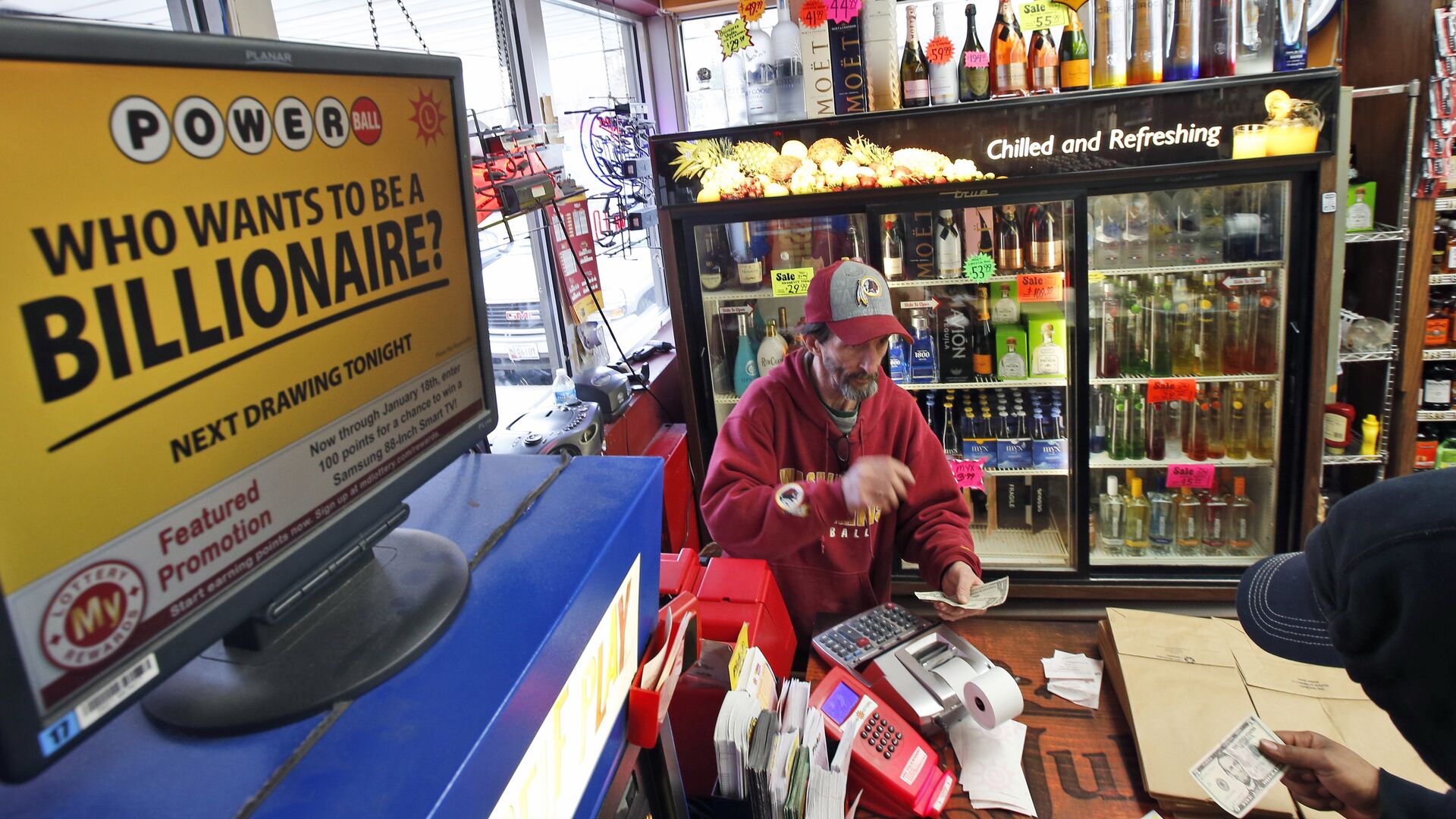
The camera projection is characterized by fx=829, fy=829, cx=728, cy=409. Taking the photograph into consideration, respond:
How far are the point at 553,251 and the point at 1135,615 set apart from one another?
2.66 metres

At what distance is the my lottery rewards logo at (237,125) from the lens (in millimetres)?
471

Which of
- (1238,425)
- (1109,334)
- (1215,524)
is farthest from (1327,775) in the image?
(1215,524)

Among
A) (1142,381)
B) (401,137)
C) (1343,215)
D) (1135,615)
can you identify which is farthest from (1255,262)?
(401,137)

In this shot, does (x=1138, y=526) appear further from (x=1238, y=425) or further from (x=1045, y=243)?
(x=1045, y=243)

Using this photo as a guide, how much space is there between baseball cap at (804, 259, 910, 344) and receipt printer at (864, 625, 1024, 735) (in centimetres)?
83

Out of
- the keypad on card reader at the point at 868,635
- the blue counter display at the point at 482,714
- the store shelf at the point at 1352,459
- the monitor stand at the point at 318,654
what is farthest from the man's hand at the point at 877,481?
the store shelf at the point at 1352,459

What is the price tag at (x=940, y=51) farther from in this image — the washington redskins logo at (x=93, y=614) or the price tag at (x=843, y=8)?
the washington redskins logo at (x=93, y=614)

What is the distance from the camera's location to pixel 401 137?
70cm

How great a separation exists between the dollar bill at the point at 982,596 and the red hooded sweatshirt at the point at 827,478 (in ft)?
0.92

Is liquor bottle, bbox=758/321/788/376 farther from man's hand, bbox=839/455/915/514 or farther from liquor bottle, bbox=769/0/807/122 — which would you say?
man's hand, bbox=839/455/915/514

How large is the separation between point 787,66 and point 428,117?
308 cm

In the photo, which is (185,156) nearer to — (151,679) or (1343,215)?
(151,679)

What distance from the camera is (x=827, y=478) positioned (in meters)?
2.50

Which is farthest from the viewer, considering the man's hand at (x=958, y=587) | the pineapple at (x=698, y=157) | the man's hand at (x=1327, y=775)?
the pineapple at (x=698, y=157)
